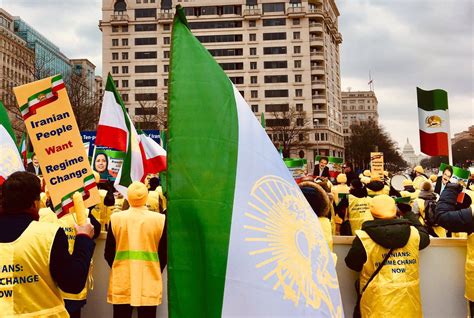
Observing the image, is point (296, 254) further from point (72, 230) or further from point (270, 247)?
point (72, 230)

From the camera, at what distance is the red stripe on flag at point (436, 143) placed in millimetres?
7094

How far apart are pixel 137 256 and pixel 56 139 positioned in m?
1.24

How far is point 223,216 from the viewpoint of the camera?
194cm

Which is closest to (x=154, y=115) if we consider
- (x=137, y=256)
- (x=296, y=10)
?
(x=296, y=10)

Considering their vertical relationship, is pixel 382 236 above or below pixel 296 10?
below

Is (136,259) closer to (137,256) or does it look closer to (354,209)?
(137,256)

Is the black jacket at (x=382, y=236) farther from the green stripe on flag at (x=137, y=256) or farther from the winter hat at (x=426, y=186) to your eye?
the winter hat at (x=426, y=186)

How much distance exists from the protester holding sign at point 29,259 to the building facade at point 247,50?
69.1m

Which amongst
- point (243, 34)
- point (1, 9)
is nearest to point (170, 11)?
point (243, 34)

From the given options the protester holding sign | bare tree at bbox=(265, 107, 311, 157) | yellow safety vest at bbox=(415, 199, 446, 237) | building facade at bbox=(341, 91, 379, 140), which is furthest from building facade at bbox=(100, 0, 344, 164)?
building facade at bbox=(341, 91, 379, 140)

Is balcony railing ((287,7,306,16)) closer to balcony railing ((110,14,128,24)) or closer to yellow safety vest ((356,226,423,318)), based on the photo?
balcony railing ((110,14,128,24))

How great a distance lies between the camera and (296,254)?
2.10 m

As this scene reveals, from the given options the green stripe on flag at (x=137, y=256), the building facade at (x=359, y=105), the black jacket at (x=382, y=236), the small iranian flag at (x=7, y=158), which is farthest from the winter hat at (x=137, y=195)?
the building facade at (x=359, y=105)

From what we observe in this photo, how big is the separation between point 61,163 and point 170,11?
74.4 m
